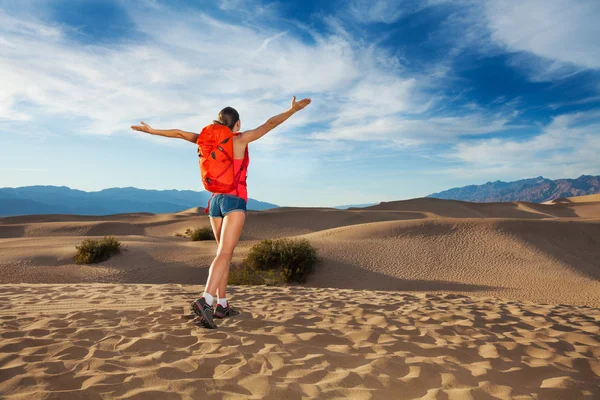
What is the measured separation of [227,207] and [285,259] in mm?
7797

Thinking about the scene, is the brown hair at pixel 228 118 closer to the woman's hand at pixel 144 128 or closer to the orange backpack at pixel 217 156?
the orange backpack at pixel 217 156

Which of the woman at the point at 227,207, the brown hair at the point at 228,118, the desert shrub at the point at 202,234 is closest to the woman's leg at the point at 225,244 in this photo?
the woman at the point at 227,207

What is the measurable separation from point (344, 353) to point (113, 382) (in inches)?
76.9

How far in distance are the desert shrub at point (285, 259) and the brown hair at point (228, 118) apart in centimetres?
764

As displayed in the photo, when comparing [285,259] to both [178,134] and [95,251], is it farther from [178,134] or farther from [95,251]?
[178,134]

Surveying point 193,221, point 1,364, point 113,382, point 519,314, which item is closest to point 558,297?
point 519,314

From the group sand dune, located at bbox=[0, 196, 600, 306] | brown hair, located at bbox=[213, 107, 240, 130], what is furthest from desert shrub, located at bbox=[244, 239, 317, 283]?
brown hair, located at bbox=[213, 107, 240, 130]

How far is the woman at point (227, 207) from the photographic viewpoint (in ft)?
14.3

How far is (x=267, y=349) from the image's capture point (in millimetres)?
3740

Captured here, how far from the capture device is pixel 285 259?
12.1m

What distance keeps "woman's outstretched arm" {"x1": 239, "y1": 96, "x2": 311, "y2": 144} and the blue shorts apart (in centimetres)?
66

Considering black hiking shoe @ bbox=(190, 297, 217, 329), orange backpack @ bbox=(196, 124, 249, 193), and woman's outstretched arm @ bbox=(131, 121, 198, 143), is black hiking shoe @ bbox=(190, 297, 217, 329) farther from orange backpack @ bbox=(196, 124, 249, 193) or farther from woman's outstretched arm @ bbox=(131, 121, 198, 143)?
woman's outstretched arm @ bbox=(131, 121, 198, 143)

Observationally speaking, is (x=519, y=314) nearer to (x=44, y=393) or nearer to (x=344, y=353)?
(x=344, y=353)

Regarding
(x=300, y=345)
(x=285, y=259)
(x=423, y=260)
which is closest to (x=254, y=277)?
(x=285, y=259)
